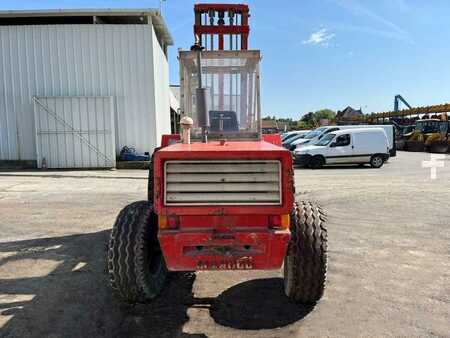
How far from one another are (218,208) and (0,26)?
54.8 feet

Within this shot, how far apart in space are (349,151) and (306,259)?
50.0ft

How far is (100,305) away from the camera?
3980 millimetres

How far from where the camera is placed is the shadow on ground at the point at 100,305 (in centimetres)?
354

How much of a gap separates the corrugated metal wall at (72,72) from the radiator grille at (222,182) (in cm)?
1384

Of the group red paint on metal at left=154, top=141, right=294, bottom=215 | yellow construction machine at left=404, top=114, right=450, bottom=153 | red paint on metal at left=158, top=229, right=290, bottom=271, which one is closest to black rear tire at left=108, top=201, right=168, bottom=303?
red paint on metal at left=158, top=229, right=290, bottom=271

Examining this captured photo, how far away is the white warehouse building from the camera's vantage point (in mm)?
16188

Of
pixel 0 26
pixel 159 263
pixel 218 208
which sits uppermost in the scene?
pixel 0 26

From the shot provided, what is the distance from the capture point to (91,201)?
30.7ft

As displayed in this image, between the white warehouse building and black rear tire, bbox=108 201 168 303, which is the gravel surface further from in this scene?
the white warehouse building

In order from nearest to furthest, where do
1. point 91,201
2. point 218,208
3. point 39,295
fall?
point 218,208 < point 39,295 < point 91,201

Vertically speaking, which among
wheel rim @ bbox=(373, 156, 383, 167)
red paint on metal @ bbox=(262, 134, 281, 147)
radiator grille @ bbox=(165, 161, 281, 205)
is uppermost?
red paint on metal @ bbox=(262, 134, 281, 147)

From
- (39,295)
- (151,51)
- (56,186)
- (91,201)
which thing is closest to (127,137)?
(151,51)

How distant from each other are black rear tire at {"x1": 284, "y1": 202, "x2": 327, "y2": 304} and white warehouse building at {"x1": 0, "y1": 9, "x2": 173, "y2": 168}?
13.7m

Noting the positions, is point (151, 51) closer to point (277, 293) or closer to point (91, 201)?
point (91, 201)
